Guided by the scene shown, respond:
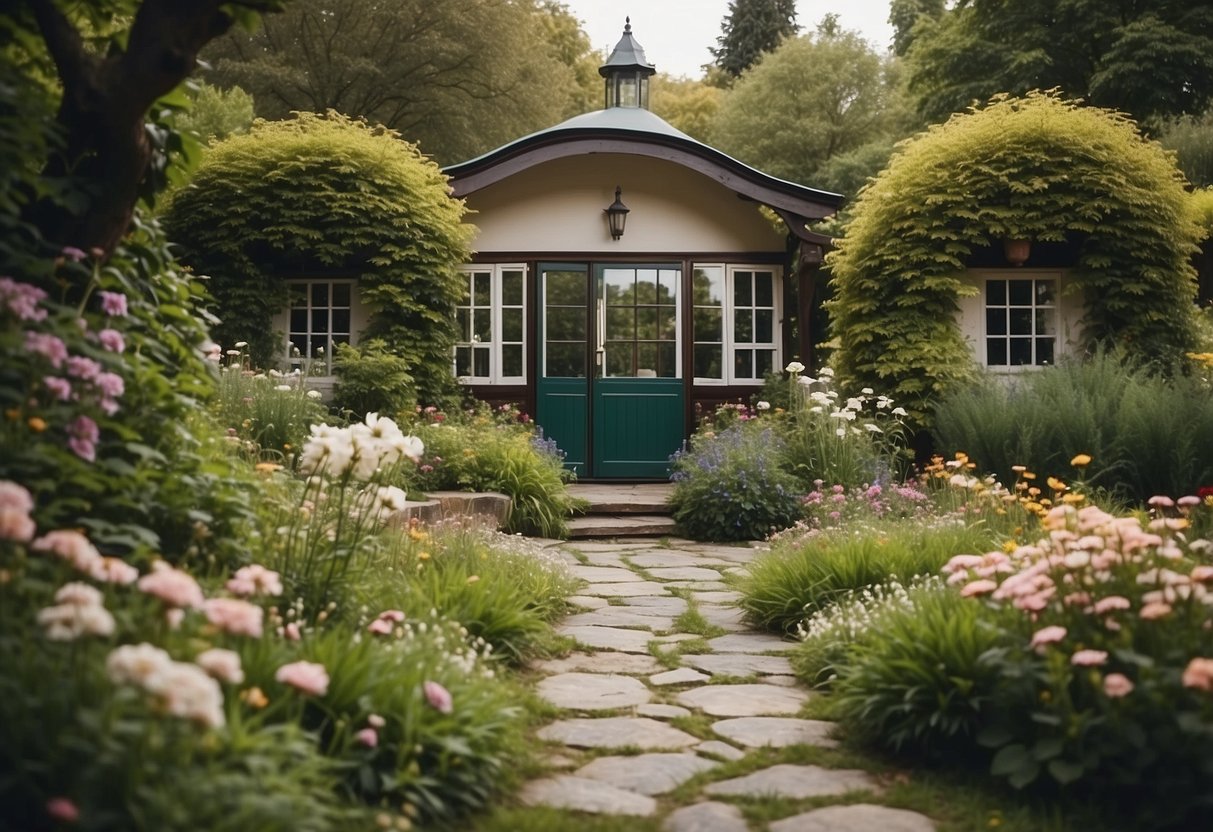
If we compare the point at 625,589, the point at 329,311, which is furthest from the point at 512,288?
the point at 625,589

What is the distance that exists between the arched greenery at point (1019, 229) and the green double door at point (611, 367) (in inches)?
85.6

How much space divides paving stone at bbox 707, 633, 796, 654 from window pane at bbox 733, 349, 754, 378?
274 inches

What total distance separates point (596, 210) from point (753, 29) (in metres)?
28.2

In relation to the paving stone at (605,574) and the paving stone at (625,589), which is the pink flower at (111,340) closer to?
the paving stone at (625,589)

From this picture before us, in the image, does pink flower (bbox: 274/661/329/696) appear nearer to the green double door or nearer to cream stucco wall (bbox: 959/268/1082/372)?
the green double door

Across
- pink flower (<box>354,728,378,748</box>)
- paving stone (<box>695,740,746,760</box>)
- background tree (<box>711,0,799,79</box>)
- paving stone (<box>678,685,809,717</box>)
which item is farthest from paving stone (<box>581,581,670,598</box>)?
background tree (<box>711,0,799,79</box>)

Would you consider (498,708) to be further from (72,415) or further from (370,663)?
(72,415)

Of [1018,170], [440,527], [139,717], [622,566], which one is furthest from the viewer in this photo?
[1018,170]

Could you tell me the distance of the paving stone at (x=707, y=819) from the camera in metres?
2.96

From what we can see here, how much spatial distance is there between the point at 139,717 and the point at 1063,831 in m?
2.22

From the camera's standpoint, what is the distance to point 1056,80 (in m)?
19.1

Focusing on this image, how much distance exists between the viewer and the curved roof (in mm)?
11398

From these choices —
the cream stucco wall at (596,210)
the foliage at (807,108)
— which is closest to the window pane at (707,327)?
the cream stucco wall at (596,210)

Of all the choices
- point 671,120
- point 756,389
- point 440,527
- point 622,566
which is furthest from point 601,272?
point 671,120
